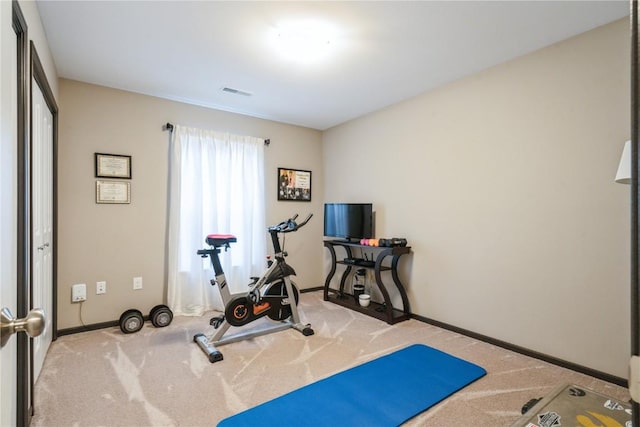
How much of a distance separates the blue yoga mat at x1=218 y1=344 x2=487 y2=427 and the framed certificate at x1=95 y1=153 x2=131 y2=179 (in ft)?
8.74

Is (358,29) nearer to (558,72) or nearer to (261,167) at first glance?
(558,72)

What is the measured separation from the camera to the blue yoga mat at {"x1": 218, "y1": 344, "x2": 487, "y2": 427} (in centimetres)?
185

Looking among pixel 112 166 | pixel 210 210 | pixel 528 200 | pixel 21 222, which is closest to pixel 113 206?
pixel 112 166

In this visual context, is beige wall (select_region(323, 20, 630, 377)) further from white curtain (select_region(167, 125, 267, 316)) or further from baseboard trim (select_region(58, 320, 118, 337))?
baseboard trim (select_region(58, 320, 118, 337))

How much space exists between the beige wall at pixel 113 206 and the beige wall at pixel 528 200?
263cm

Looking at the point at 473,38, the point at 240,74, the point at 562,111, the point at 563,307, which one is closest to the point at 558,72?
the point at 562,111

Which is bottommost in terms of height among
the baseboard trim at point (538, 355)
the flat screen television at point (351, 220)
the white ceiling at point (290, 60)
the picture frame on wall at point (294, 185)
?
the baseboard trim at point (538, 355)

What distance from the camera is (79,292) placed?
3.12 metres

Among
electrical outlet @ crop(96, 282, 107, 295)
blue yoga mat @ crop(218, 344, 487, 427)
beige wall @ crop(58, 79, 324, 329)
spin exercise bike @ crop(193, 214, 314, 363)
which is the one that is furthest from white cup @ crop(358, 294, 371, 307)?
electrical outlet @ crop(96, 282, 107, 295)

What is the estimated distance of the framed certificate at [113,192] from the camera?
3.23 m

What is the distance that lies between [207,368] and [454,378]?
1.81 metres

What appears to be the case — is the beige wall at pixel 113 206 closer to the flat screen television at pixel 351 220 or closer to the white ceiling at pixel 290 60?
the white ceiling at pixel 290 60

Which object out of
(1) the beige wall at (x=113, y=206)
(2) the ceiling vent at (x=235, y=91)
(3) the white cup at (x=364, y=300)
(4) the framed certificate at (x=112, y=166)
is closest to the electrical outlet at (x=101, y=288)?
(1) the beige wall at (x=113, y=206)

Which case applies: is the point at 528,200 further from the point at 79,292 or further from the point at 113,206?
the point at 79,292
